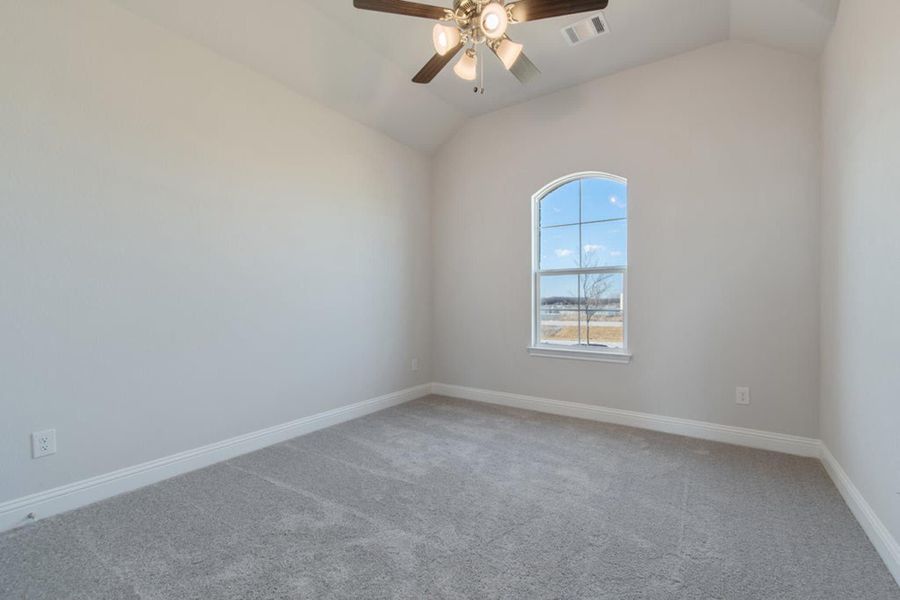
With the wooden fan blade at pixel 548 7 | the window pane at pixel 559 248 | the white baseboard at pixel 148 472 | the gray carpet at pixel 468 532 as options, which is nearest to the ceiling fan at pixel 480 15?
the wooden fan blade at pixel 548 7

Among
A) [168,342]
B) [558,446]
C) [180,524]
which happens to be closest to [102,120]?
[168,342]

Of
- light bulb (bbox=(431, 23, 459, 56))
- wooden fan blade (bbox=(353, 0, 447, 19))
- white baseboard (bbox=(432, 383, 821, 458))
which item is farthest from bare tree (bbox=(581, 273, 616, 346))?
wooden fan blade (bbox=(353, 0, 447, 19))

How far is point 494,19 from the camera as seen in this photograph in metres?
2.03


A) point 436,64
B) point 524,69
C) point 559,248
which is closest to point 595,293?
point 559,248

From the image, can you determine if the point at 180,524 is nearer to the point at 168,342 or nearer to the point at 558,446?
the point at 168,342

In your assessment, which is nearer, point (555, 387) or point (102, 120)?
point (102, 120)

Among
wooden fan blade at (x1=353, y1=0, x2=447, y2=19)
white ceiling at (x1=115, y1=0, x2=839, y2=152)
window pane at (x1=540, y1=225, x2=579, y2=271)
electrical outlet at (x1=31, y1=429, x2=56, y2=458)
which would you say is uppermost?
white ceiling at (x1=115, y1=0, x2=839, y2=152)

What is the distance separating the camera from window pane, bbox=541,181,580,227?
3805 millimetres

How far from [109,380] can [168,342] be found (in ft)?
1.12

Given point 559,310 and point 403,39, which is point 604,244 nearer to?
point 559,310

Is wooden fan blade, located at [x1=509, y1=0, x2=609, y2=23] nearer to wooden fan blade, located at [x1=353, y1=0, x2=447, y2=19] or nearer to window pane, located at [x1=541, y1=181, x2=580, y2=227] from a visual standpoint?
wooden fan blade, located at [x1=353, y1=0, x2=447, y2=19]

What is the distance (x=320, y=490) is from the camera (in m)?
2.33

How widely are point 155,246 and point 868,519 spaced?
390 centimetres

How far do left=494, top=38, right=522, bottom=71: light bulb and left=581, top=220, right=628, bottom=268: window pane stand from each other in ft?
5.74
